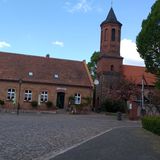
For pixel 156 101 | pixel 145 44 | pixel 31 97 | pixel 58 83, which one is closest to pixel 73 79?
pixel 58 83

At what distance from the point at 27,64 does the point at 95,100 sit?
13233mm

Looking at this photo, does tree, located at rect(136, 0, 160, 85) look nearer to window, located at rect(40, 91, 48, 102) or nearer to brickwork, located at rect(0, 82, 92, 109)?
brickwork, located at rect(0, 82, 92, 109)

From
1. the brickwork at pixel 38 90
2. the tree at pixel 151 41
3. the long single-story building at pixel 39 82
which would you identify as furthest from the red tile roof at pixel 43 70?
the tree at pixel 151 41

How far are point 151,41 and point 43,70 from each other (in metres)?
28.9

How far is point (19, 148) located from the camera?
50.1 feet

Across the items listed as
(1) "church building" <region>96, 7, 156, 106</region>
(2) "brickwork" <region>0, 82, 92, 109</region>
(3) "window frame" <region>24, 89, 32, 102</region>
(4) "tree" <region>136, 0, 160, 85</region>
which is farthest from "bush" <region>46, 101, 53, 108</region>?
(4) "tree" <region>136, 0, 160, 85</region>

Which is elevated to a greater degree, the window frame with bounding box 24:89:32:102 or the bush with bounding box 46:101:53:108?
the window frame with bounding box 24:89:32:102

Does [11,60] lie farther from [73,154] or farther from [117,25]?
[73,154]

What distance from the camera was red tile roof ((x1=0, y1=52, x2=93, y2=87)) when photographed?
5894cm

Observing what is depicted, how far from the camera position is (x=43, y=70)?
6122 cm

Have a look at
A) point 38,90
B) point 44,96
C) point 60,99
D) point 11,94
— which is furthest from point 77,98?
point 11,94

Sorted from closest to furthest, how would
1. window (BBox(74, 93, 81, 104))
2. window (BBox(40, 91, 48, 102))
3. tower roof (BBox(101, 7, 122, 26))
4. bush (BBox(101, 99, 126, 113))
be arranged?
bush (BBox(101, 99, 126, 113)) → window (BBox(40, 91, 48, 102)) → window (BBox(74, 93, 81, 104)) → tower roof (BBox(101, 7, 122, 26))

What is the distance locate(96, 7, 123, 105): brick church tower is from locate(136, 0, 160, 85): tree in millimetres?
26221

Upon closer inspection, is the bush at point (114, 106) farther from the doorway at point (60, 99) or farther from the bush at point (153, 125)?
the bush at point (153, 125)
